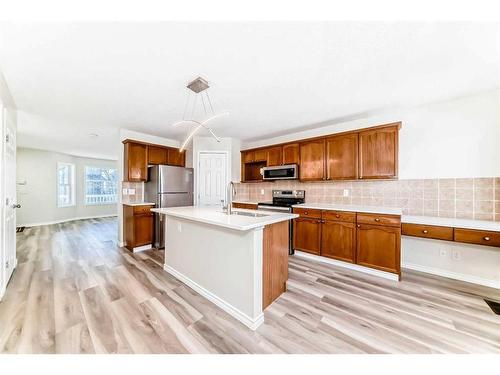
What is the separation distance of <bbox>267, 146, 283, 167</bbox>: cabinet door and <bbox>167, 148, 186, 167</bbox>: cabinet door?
A: 208cm

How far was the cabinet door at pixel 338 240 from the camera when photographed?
9.45 feet

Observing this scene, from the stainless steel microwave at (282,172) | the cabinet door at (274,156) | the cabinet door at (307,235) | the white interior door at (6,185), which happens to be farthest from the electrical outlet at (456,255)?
the white interior door at (6,185)

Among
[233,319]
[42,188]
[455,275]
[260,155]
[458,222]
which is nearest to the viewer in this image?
[233,319]

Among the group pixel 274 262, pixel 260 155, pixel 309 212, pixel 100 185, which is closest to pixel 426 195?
pixel 309 212

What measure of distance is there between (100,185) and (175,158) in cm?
508

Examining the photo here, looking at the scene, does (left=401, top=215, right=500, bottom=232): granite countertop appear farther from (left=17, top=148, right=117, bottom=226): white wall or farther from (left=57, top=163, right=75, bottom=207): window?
(left=57, top=163, right=75, bottom=207): window

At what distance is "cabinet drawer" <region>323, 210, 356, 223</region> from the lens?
2865 millimetres

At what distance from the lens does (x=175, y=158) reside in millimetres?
4676

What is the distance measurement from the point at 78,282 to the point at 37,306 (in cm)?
52

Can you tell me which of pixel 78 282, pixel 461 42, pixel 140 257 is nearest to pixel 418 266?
pixel 461 42

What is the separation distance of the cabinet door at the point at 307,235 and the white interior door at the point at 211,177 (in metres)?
1.91

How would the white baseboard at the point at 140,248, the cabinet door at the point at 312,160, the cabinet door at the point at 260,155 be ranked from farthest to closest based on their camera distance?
the cabinet door at the point at 260,155, the white baseboard at the point at 140,248, the cabinet door at the point at 312,160

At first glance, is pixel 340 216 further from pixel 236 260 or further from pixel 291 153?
pixel 236 260

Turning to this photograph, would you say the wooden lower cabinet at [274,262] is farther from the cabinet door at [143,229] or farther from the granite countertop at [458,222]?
the cabinet door at [143,229]
